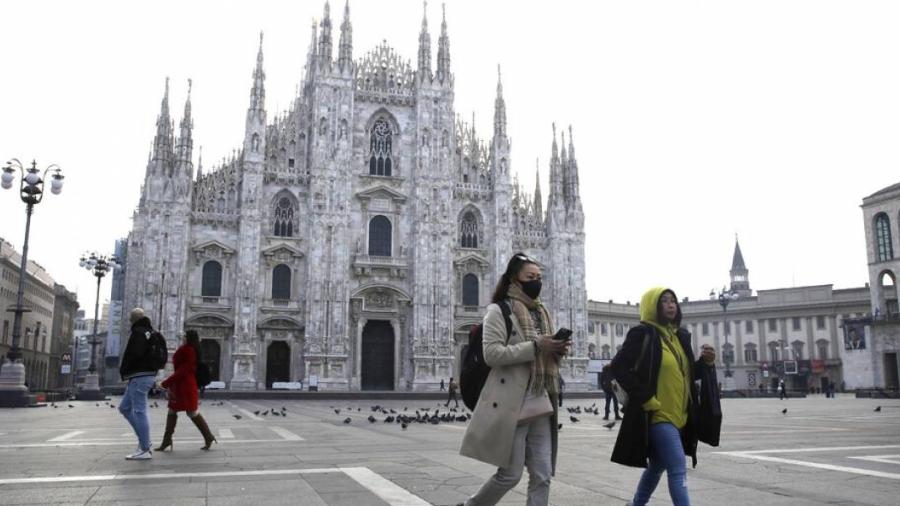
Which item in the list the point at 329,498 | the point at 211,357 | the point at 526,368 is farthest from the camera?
the point at 211,357

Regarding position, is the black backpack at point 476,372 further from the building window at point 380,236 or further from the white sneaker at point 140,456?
the building window at point 380,236

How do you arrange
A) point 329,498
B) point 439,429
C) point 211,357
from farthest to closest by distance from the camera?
point 211,357 → point 439,429 → point 329,498

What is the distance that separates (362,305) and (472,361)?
37.1 metres

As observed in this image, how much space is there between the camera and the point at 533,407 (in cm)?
463

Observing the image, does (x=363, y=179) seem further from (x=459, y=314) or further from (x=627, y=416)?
(x=627, y=416)

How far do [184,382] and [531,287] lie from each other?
7037mm

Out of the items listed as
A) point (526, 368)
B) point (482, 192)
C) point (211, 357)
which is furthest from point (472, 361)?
point (482, 192)

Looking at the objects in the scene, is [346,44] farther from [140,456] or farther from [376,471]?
[376,471]

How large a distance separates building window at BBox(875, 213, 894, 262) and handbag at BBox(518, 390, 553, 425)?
187 feet

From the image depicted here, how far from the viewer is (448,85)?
4497cm

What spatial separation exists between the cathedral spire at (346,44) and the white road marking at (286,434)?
31.8 meters

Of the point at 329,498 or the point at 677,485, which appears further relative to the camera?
the point at 329,498

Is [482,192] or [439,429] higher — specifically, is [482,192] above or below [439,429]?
above

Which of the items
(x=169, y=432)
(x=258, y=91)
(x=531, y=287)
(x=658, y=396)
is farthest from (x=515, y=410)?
(x=258, y=91)
